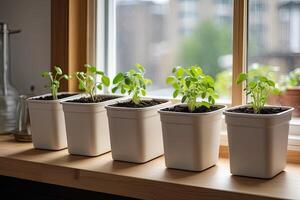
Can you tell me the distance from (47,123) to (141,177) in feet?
1.54

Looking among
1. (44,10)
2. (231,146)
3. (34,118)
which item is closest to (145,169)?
(231,146)

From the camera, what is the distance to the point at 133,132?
1.56 m

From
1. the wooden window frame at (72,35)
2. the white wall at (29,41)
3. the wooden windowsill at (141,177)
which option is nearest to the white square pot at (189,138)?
the wooden windowsill at (141,177)

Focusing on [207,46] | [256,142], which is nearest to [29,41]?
[207,46]

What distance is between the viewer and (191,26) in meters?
1.85

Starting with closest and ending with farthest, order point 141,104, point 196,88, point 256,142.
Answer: point 256,142 → point 196,88 → point 141,104

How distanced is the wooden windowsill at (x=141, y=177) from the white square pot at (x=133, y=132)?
0.03m

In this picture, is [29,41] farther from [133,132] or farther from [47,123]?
[133,132]

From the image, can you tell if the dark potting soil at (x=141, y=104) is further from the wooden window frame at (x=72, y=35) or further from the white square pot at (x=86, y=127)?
the wooden window frame at (x=72, y=35)

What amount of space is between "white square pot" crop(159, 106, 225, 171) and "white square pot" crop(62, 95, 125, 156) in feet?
0.84

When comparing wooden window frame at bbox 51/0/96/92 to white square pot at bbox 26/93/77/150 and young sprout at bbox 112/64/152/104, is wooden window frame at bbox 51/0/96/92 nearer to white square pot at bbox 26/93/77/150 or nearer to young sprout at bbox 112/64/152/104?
white square pot at bbox 26/93/77/150

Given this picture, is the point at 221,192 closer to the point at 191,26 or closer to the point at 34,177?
the point at 34,177

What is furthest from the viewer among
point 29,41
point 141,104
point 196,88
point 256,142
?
point 29,41

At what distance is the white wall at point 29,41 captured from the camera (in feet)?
6.71
